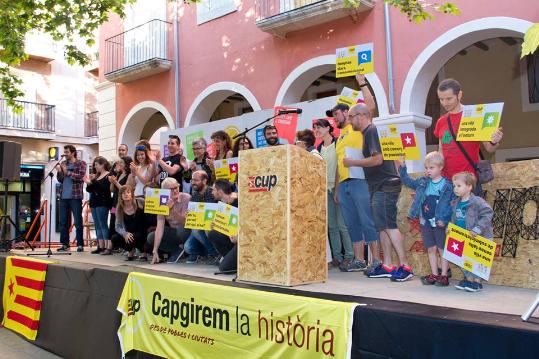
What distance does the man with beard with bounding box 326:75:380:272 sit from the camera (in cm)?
440

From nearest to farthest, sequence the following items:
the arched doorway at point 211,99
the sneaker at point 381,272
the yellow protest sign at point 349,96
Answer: the sneaker at point 381,272 < the yellow protest sign at point 349,96 < the arched doorway at point 211,99

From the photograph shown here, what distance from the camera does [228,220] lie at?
4488 millimetres

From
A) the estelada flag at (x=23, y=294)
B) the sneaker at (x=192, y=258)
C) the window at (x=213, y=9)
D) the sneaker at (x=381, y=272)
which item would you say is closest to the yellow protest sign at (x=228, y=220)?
the sneaker at (x=381, y=272)

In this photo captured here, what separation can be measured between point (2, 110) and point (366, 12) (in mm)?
15487

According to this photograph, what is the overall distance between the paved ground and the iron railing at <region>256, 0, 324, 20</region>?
24.0ft

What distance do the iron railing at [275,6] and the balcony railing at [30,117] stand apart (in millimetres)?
12305

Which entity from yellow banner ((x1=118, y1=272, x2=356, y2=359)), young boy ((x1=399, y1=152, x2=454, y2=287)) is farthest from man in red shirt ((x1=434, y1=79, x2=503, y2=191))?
yellow banner ((x1=118, y1=272, x2=356, y2=359))

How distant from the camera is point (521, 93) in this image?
11844 millimetres

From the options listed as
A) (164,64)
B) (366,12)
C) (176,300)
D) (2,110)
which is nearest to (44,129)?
(2,110)

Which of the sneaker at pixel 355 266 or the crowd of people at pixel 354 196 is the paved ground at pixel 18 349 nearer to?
the crowd of people at pixel 354 196

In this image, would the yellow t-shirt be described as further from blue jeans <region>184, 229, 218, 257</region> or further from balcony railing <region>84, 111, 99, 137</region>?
balcony railing <region>84, 111, 99, 137</region>

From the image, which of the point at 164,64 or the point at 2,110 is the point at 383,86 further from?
the point at 2,110

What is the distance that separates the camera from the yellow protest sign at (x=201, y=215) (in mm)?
4867

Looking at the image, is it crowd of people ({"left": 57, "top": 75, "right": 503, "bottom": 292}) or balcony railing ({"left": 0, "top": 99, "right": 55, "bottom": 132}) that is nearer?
crowd of people ({"left": 57, "top": 75, "right": 503, "bottom": 292})
